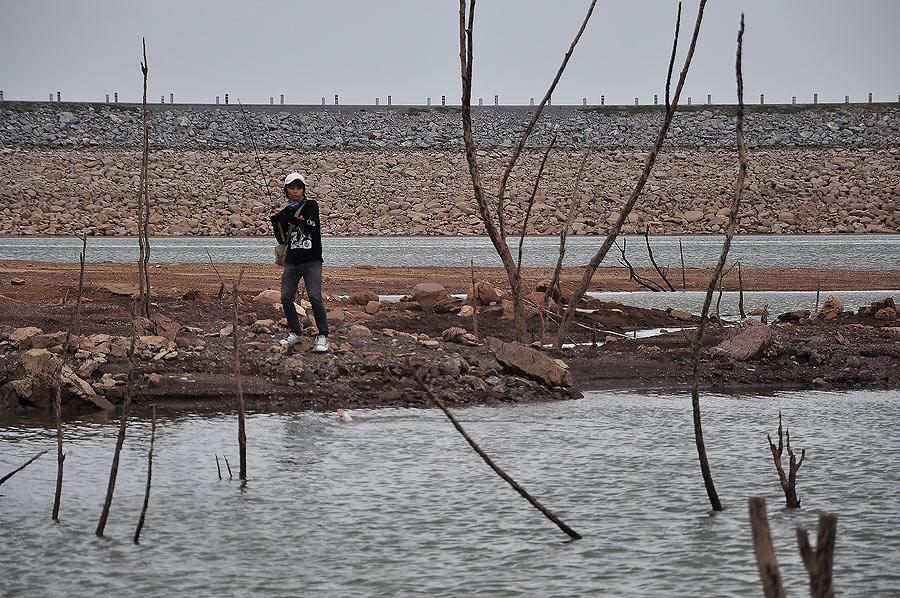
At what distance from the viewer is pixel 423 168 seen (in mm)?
65875

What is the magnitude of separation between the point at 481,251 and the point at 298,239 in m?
28.3

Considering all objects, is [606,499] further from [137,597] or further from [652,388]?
[652,388]

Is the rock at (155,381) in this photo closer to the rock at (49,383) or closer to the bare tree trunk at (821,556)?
the rock at (49,383)

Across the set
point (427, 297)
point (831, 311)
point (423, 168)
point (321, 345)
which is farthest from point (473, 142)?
point (423, 168)

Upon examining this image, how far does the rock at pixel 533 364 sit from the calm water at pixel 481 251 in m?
20.0

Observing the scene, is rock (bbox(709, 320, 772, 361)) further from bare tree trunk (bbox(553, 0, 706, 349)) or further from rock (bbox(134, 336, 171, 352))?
rock (bbox(134, 336, 171, 352))

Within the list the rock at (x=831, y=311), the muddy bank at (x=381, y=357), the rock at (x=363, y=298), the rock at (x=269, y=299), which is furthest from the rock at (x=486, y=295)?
the rock at (x=831, y=311)

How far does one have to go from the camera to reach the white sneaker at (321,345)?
1111cm

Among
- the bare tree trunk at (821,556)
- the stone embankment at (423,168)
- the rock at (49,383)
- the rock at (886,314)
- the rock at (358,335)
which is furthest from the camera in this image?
the stone embankment at (423,168)

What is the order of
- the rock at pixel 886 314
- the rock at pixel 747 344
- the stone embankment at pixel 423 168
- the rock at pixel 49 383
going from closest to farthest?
the rock at pixel 49 383 → the rock at pixel 747 344 → the rock at pixel 886 314 → the stone embankment at pixel 423 168

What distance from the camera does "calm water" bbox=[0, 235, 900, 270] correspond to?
108 feet

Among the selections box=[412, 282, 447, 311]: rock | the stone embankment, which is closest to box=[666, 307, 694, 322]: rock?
box=[412, 282, 447, 311]: rock

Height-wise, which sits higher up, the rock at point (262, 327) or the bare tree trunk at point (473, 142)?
the bare tree trunk at point (473, 142)

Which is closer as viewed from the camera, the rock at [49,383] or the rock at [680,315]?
the rock at [49,383]
